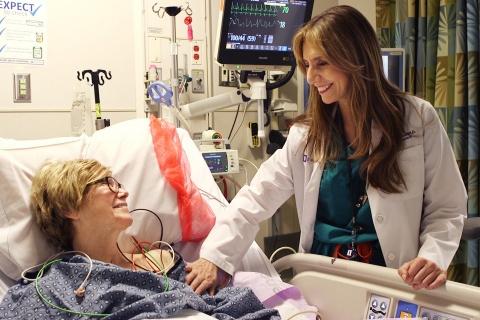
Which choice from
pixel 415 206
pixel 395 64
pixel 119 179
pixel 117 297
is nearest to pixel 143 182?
pixel 119 179

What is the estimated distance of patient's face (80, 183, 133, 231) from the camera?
1.44 meters

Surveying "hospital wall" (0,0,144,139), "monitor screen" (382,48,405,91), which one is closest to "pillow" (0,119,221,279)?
"hospital wall" (0,0,144,139)

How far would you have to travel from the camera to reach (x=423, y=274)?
50.1 inches

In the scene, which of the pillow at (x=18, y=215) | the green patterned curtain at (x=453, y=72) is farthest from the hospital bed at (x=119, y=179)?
the green patterned curtain at (x=453, y=72)

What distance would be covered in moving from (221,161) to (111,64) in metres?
0.89

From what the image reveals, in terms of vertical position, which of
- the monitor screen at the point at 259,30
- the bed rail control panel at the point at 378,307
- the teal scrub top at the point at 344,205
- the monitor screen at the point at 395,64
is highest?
the monitor screen at the point at 259,30

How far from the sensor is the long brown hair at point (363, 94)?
1480 mm

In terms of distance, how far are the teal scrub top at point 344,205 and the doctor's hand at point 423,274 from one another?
24 centimetres

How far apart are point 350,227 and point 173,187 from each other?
60 centimetres

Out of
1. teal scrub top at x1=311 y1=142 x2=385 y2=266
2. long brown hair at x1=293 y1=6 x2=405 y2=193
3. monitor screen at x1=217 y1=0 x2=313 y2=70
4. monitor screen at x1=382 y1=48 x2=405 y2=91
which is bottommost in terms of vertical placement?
teal scrub top at x1=311 y1=142 x2=385 y2=266

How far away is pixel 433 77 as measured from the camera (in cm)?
287

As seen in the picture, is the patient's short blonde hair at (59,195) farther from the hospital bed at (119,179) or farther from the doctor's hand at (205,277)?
the doctor's hand at (205,277)

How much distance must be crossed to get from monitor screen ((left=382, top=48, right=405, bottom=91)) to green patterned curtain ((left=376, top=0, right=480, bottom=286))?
0.10 metres

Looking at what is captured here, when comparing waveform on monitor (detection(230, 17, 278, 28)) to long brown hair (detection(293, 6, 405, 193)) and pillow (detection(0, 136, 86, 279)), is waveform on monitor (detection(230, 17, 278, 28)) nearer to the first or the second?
long brown hair (detection(293, 6, 405, 193))
